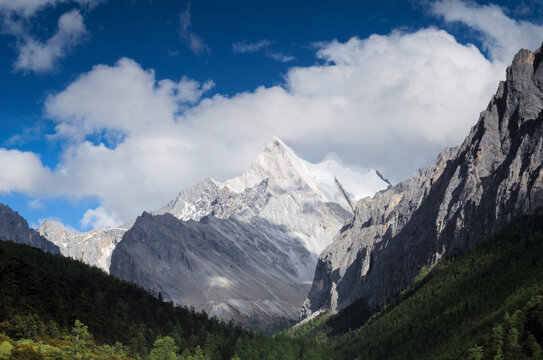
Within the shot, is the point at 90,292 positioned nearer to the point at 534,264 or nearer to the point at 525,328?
the point at 525,328

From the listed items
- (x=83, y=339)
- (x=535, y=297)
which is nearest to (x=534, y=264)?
(x=535, y=297)

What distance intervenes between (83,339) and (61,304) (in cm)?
1581

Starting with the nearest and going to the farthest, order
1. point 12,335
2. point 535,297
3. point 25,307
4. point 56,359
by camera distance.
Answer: point 56,359 < point 12,335 < point 25,307 < point 535,297

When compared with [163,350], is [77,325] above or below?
A: above

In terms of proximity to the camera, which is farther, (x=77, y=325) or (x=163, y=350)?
(x=163, y=350)

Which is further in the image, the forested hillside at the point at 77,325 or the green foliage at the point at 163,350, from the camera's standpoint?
the green foliage at the point at 163,350

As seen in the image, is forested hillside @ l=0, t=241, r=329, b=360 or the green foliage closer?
forested hillside @ l=0, t=241, r=329, b=360

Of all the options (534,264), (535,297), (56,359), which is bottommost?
(56,359)

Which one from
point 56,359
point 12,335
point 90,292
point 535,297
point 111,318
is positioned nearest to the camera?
point 56,359

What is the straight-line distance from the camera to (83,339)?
14575cm

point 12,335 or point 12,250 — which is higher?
point 12,250

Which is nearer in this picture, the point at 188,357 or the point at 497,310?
the point at 188,357

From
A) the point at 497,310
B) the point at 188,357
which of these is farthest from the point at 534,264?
the point at 188,357

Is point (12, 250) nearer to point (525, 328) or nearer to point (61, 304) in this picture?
point (61, 304)
